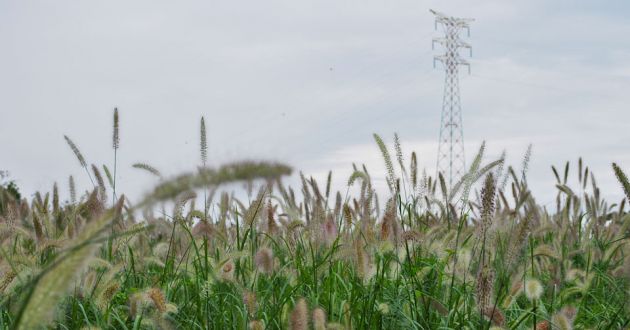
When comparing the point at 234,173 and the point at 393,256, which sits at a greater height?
the point at 234,173

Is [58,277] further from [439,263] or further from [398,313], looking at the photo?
[439,263]

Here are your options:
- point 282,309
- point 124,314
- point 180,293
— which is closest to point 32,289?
point 282,309

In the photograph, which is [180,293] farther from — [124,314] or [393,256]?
[393,256]

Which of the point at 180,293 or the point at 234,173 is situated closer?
the point at 234,173

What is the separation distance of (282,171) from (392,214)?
111cm

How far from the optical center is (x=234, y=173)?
2.13m

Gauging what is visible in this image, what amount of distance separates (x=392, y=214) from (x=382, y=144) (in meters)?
0.40

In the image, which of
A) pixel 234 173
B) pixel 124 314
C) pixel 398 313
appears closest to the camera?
pixel 234 173

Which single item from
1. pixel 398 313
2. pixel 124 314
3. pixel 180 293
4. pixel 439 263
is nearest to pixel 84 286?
pixel 124 314

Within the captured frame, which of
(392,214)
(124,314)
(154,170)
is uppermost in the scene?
(154,170)

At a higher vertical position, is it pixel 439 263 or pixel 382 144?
pixel 382 144

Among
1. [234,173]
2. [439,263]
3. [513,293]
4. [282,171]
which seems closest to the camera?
[234,173]

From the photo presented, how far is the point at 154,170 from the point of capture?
338 centimetres

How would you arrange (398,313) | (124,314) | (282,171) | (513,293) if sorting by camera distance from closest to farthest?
(282,171)
(513,293)
(398,313)
(124,314)
